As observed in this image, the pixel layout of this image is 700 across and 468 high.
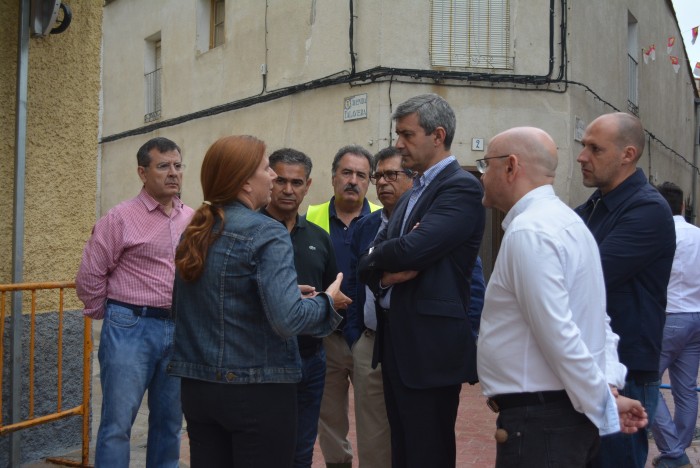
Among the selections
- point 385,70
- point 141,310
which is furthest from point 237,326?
point 385,70

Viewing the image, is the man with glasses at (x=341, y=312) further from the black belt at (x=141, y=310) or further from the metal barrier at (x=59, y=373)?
the metal barrier at (x=59, y=373)

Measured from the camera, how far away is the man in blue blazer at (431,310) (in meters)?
3.15

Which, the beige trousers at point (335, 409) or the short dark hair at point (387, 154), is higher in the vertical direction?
the short dark hair at point (387, 154)

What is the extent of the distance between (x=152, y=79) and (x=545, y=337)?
632 inches

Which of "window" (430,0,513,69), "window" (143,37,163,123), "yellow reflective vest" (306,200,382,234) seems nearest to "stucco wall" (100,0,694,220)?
"window" (430,0,513,69)

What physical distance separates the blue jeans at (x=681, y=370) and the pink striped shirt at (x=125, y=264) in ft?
11.4

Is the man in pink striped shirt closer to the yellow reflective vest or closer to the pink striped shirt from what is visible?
the pink striped shirt

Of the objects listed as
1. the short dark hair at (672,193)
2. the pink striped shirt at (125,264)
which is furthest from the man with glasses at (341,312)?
the short dark hair at (672,193)

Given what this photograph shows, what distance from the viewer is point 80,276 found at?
4102 mm

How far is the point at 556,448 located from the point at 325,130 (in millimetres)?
10306

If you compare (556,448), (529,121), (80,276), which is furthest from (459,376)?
(529,121)

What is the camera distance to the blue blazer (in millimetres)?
3146

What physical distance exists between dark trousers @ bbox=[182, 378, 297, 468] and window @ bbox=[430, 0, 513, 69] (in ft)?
31.6

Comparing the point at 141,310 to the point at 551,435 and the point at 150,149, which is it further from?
the point at 551,435
